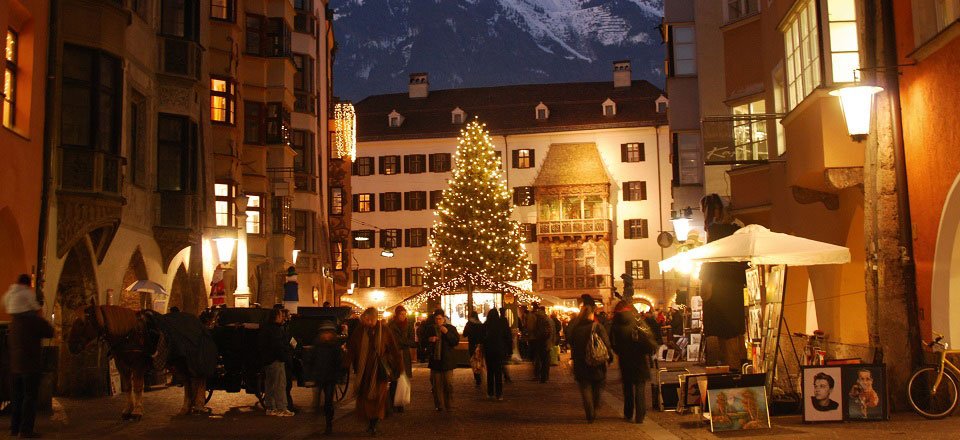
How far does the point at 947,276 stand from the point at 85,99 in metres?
16.9

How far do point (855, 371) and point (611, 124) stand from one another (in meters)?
74.5

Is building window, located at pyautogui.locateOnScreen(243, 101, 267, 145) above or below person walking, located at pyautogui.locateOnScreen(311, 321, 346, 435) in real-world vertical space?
above

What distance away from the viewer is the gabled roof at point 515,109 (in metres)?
91.2

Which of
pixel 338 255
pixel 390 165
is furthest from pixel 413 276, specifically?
pixel 338 255

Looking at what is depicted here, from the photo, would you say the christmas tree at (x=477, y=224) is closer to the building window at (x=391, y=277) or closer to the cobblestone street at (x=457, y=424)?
the building window at (x=391, y=277)

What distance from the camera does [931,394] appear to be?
51.3 ft

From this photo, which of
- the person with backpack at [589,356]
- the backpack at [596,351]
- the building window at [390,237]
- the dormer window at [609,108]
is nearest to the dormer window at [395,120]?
the building window at [390,237]

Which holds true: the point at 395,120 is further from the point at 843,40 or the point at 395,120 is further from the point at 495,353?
the point at 843,40

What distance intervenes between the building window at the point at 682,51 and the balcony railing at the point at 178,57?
18.9 metres

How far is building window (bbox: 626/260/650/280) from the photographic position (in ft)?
283

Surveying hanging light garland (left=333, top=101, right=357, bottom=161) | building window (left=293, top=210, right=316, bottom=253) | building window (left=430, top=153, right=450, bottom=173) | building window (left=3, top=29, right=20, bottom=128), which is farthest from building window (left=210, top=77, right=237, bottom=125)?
building window (left=430, top=153, right=450, bottom=173)

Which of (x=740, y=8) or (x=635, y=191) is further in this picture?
(x=635, y=191)

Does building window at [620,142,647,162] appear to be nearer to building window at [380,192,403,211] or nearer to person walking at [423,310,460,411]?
building window at [380,192,403,211]

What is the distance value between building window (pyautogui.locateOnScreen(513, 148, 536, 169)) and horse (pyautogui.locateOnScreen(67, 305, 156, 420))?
72003 mm
